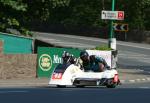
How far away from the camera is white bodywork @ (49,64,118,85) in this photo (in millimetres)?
25234

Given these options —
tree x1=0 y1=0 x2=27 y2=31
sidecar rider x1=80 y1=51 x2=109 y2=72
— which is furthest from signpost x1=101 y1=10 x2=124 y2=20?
sidecar rider x1=80 y1=51 x2=109 y2=72

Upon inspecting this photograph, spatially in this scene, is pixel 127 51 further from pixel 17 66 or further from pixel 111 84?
pixel 111 84

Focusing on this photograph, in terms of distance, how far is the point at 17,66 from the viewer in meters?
31.8

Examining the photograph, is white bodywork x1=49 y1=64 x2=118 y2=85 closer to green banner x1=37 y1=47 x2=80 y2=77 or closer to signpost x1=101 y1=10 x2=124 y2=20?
green banner x1=37 y1=47 x2=80 y2=77

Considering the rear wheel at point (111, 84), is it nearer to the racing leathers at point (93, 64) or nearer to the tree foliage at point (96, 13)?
the racing leathers at point (93, 64)

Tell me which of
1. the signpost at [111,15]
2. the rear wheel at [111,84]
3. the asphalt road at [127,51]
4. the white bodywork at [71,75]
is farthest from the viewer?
the asphalt road at [127,51]

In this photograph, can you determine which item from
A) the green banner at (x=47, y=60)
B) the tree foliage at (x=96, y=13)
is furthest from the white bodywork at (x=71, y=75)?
the tree foliage at (x=96, y=13)

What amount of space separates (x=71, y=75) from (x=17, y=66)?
6.85 metres

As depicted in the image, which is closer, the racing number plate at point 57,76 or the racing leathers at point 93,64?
the racing number plate at point 57,76

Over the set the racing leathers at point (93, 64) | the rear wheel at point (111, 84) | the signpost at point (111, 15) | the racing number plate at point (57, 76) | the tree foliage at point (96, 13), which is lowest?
the rear wheel at point (111, 84)

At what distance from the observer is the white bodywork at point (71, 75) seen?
25.2 metres

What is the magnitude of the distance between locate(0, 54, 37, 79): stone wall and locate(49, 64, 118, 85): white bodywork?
20.5ft

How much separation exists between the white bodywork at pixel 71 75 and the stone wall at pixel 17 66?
624 centimetres

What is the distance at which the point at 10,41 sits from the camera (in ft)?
121
